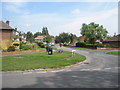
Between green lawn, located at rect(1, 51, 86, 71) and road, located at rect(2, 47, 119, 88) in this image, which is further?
green lawn, located at rect(1, 51, 86, 71)

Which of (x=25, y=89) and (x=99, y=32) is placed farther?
(x=99, y=32)

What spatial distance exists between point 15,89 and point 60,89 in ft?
5.75

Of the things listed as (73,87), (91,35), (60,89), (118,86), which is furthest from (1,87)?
(91,35)

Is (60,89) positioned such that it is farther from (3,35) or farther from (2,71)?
(3,35)

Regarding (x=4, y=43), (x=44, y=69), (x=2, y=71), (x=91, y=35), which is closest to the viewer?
(x=2, y=71)

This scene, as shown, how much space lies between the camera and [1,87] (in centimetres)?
512

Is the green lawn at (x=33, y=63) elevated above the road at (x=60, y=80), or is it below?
above

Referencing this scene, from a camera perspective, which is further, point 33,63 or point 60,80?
point 33,63

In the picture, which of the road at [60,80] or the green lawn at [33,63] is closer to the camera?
the road at [60,80]

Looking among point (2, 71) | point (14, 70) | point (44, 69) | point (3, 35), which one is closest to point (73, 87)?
point (44, 69)

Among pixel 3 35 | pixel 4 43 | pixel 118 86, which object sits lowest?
pixel 118 86

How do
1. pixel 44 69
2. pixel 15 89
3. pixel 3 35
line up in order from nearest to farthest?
pixel 15 89 → pixel 44 69 → pixel 3 35

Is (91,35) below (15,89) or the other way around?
the other way around

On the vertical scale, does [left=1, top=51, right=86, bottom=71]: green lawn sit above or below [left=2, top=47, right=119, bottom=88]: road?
above
